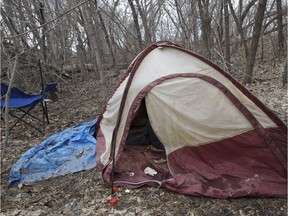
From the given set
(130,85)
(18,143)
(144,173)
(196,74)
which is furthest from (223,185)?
(18,143)

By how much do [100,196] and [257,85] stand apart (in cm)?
477

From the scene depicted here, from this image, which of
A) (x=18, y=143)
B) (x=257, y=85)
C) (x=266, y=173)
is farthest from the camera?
(x=257, y=85)

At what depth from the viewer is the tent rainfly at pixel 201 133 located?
270cm

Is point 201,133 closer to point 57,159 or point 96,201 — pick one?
point 96,201

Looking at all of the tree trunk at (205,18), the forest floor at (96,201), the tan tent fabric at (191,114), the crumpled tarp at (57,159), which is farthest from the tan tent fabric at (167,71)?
the tree trunk at (205,18)

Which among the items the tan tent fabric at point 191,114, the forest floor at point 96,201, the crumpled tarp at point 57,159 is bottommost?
the forest floor at point 96,201

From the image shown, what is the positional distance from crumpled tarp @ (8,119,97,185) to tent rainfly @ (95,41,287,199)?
49 cm

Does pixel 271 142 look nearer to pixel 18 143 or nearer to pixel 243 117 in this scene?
pixel 243 117

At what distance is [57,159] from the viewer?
12.1 ft

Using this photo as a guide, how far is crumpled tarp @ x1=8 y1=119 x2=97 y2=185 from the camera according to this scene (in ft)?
11.4

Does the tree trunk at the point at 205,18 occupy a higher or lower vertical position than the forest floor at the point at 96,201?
Result: higher

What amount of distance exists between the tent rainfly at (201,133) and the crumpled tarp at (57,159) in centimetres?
49

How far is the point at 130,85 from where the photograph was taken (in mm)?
3156

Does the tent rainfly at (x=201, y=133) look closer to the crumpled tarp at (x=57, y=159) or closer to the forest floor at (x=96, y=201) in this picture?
the forest floor at (x=96, y=201)
